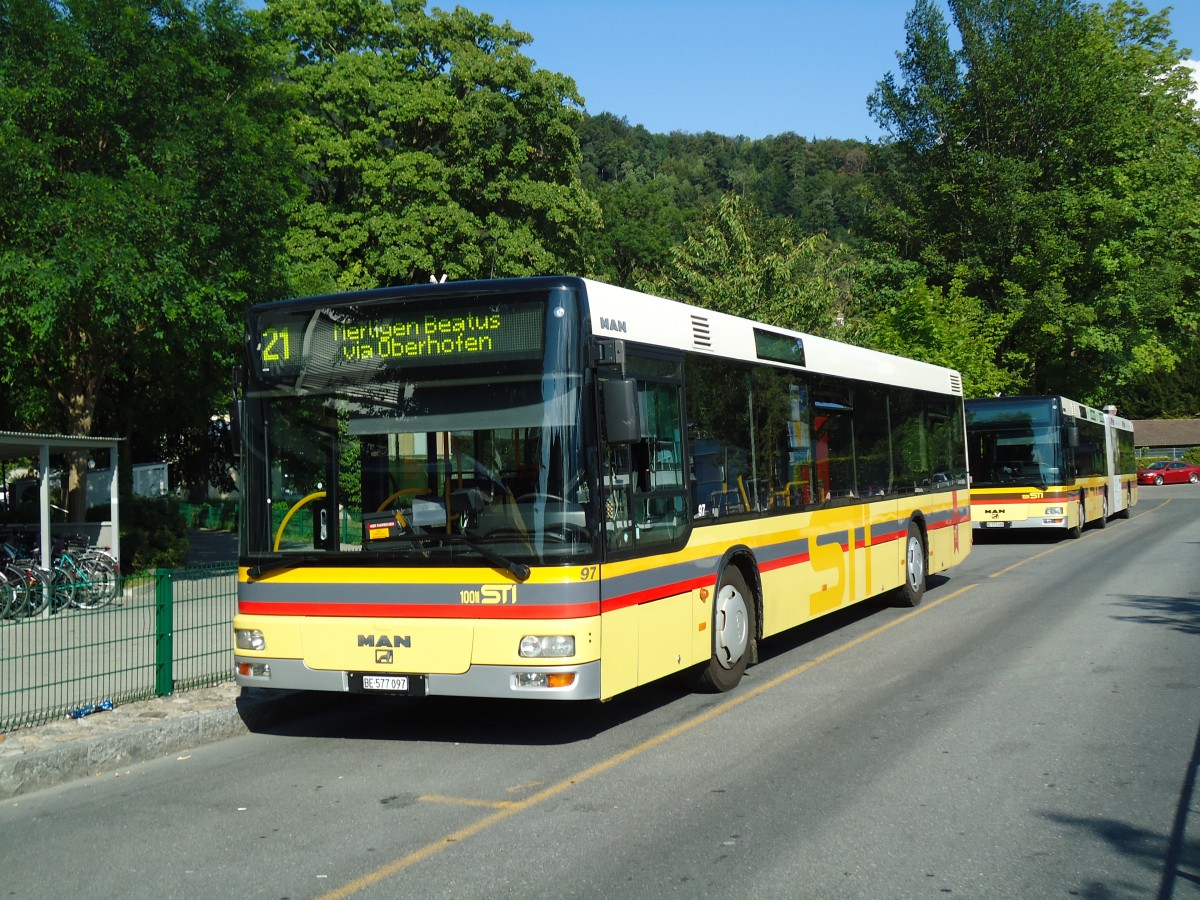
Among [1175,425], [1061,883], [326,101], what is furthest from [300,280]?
[1175,425]

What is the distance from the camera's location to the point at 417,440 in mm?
8148

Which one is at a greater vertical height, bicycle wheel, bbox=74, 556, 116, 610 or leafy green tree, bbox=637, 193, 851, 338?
leafy green tree, bbox=637, 193, 851, 338

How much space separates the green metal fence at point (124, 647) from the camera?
333 inches

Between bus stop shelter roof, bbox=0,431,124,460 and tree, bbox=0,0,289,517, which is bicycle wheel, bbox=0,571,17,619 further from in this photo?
tree, bbox=0,0,289,517

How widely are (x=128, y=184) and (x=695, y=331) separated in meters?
10.7

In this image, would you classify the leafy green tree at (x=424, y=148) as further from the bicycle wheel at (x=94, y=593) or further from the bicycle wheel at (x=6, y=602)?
the bicycle wheel at (x=6, y=602)

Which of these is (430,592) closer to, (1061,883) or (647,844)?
(647,844)

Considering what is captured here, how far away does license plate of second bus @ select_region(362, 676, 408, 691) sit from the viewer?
Result: 25.9 feet

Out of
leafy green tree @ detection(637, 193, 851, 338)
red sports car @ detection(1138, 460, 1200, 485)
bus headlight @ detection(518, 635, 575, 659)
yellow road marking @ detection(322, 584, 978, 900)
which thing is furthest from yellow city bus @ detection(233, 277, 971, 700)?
red sports car @ detection(1138, 460, 1200, 485)

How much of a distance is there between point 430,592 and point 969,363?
31.6 m

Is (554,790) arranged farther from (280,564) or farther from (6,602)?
(6,602)

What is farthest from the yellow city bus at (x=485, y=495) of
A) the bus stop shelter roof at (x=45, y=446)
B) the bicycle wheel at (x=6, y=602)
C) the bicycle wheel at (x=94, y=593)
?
the bus stop shelter roof at (x=45, y=446)

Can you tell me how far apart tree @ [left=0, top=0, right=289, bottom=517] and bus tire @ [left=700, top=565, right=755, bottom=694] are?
10019 millimetres

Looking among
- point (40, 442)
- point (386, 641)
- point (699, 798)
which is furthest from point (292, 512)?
point (40, 442)
